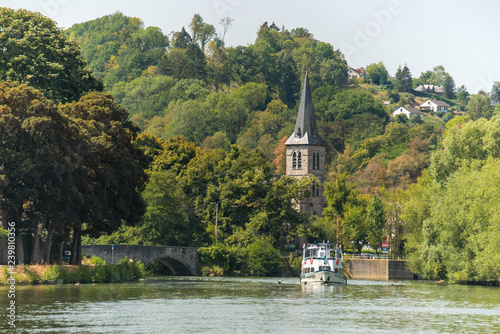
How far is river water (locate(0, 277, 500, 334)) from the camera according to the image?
39.9 meters

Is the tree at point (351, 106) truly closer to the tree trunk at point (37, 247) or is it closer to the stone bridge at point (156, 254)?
the stone bridge at point (156, 254)

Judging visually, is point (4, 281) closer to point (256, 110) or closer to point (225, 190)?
point (225, 190)

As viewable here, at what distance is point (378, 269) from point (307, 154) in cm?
3430

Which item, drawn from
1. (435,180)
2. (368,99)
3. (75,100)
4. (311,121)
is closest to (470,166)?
(435,180)

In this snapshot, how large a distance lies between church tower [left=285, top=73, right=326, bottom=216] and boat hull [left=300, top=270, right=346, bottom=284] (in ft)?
175

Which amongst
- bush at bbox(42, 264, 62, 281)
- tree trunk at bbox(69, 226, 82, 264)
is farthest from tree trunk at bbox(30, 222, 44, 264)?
tree trunk at bbox(69, 226, 82, 264)

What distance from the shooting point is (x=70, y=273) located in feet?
207

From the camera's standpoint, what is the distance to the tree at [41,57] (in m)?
67.2

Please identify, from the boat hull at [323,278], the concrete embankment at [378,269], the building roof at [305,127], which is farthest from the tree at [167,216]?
the building roof at [305,127]

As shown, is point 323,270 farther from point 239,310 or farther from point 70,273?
point 239,310

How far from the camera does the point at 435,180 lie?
8469cm

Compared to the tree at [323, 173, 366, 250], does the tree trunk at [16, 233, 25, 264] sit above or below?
below

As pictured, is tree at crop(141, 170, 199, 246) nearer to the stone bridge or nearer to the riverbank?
the stone bridge

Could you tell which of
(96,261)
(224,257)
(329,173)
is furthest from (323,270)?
(329,173)
